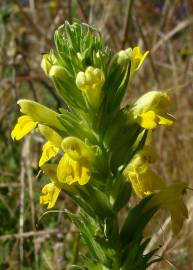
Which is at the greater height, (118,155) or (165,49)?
(165,49)

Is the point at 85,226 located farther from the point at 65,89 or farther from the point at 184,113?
the point at 184,113

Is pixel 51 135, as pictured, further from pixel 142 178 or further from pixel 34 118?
pixel 142 178

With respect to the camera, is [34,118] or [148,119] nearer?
[148,119]

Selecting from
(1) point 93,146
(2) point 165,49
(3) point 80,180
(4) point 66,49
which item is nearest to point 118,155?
(1) point 93,146

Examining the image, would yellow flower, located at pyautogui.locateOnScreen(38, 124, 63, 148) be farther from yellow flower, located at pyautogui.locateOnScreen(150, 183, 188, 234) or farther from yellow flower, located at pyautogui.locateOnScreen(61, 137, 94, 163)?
yellow flower, located at pyautogui.locateOnScreen(150, 183, 188, 234)

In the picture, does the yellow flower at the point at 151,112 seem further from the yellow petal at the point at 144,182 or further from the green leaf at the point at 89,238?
the green leaf at the point at 89,238

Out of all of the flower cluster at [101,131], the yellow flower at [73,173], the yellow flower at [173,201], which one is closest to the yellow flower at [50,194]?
the flower cluster at [101,131]

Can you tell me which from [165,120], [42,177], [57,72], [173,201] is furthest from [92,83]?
[42,177]
